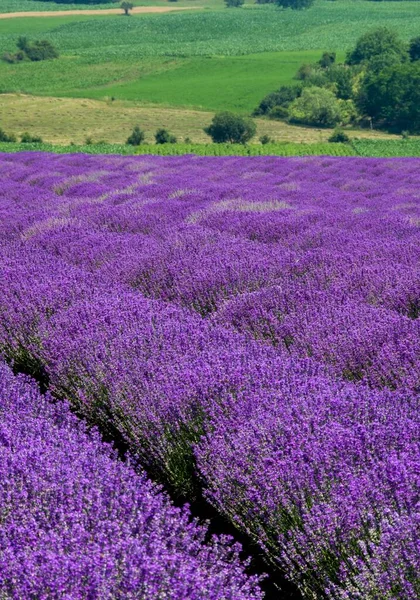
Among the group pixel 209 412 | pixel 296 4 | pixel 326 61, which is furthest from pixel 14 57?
pixel 209 412

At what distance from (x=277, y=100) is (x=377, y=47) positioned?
18.4m

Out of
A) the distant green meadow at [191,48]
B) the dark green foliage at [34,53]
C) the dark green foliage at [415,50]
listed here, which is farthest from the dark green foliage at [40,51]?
the dark green foliage at [415,50]

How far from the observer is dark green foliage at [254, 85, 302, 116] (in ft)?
206

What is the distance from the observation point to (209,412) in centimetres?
319

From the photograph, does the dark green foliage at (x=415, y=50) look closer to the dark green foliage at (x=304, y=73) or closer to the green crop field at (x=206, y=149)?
the dark green foliage at (x=304, y=73)

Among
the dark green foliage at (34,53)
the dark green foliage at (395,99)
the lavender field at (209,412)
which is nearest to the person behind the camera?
the lavender field at (209,412)

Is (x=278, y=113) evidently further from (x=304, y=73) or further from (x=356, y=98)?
(x=304, y=73)

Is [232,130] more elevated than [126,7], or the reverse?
[126,7]

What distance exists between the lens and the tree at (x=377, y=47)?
75.5m

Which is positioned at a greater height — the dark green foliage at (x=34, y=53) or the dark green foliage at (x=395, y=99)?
the dark green foliage at (x=34, y=53)

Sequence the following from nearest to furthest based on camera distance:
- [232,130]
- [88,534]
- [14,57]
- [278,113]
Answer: [88,534], [232,130], [278,113], [14,57]

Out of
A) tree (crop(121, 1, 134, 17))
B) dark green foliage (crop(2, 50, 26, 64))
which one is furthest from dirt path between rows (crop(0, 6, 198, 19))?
dark green foliage (crop(2, 50, 26, 64))

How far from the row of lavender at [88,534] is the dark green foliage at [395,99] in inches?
2219

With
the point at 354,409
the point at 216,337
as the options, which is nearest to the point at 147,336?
the point at 216,337
